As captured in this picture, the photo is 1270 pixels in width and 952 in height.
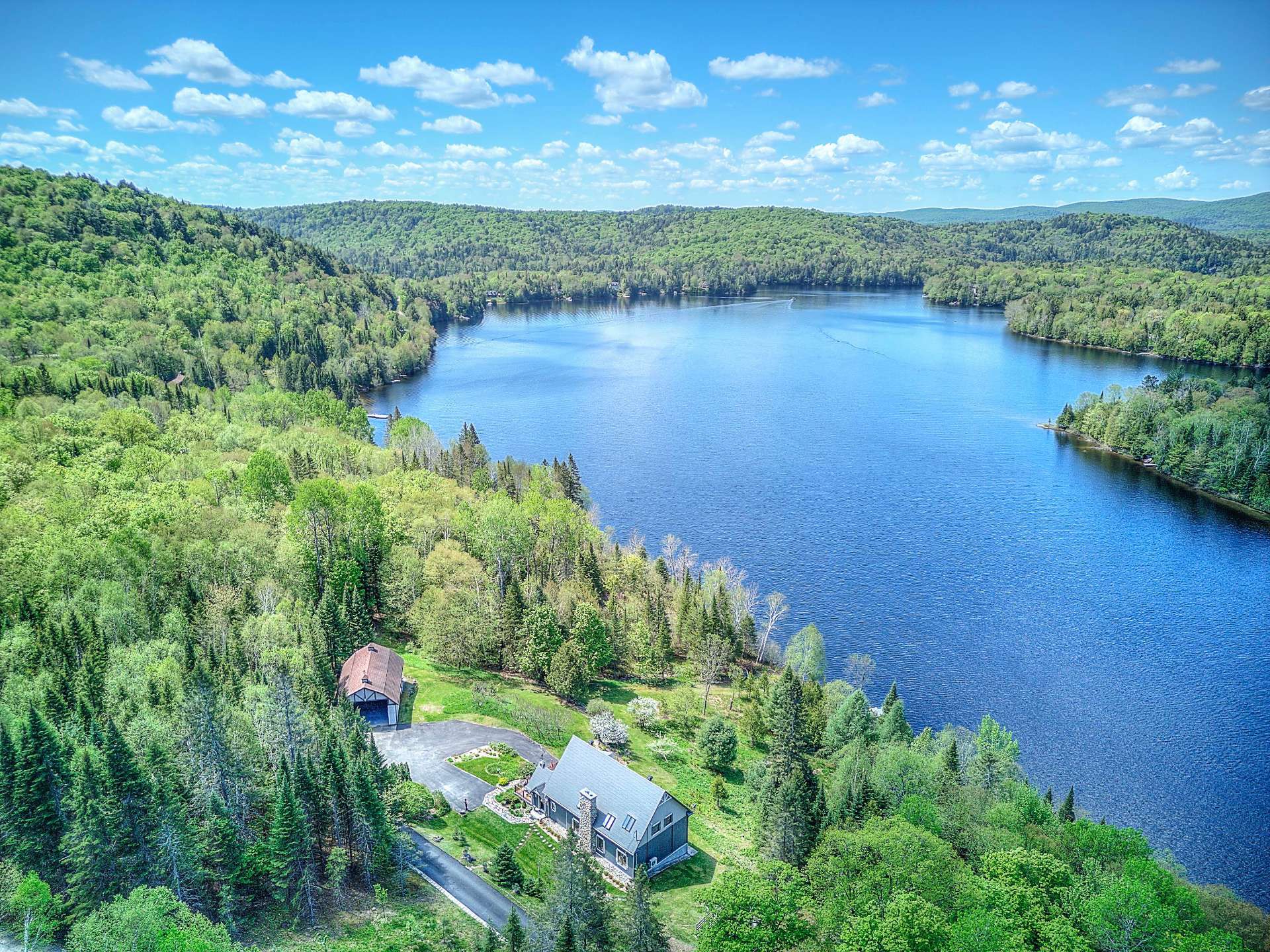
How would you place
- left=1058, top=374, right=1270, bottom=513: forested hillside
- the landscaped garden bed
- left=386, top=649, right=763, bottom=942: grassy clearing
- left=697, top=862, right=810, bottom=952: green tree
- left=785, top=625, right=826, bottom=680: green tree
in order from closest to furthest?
1. left=697, top=862, right=810, bottom=952: green tree
2. left=386, top=649, right=763, bottom=942: grassy clearing
3. the landscaped garden bed
4. left=785, top=625, right=826, bottom=680: green tree
5. left=1058, top=374, right=1270, bottom=513: forested hillside

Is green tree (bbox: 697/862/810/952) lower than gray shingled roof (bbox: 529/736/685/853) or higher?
higher

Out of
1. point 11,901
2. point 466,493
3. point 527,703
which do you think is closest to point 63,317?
point 466,493

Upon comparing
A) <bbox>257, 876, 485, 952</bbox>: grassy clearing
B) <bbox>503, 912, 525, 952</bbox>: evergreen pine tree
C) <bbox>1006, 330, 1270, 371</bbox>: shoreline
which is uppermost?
<bbox>1006, 330, 1270, 371</bbox>: shoreline

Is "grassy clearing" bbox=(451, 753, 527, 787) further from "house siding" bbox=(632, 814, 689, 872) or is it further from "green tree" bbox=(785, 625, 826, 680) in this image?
"green tree" bbox=(785, 625, 826, 680)

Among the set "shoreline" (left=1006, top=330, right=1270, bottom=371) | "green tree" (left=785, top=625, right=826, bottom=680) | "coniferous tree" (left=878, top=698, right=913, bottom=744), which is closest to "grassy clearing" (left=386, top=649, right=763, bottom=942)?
"green tree" (left=785, top=625, right=826, bottom=680)

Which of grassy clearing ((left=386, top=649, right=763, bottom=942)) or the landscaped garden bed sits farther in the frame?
the landscaped garden bed

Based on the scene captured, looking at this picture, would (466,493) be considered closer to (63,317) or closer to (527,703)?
(527,703)

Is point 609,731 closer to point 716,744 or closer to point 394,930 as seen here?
point 716,744
